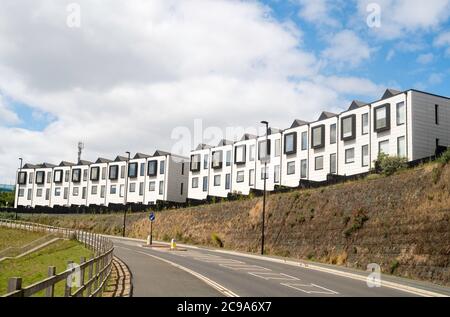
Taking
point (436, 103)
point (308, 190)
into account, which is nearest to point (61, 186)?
point (308, 190)

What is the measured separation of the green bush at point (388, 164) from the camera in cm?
3681

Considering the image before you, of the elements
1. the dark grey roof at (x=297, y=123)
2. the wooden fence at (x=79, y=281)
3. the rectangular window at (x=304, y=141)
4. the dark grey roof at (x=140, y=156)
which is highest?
the dark grey roof at (x=297, y=123)

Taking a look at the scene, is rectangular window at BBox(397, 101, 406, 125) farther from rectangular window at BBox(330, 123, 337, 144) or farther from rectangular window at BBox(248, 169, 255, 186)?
rectangular window at BBox(248, 169, 255, 186)

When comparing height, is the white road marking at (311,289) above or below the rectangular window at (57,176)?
below

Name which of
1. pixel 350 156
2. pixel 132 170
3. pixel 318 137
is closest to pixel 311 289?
pixel 350 156

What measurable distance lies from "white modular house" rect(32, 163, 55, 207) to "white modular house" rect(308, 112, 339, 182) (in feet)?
199

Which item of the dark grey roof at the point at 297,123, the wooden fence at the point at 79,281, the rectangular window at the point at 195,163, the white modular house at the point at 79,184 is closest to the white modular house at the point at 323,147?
the dark grey roof at the point at 297,123

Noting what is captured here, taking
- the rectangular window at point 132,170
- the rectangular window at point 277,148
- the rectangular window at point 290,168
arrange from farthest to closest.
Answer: the rectangular window at point 132,170
the rectangular window at point 277,148
the rectangular window at point 290,168

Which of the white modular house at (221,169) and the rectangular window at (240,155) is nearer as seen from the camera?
the rectangular window at (240,155)

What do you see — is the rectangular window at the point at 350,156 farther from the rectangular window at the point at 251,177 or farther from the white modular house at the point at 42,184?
the white modular house at the point at 42,184

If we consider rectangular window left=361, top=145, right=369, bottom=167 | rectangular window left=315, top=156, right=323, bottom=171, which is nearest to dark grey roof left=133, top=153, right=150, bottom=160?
rectangular window left=315, top=156, right=323, bottom=171

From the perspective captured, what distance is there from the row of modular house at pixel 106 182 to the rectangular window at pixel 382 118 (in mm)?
34832

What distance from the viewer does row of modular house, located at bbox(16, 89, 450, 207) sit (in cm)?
4441

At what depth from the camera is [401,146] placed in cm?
4409
